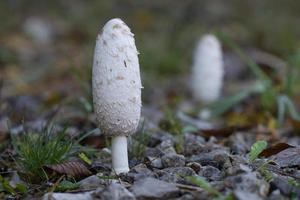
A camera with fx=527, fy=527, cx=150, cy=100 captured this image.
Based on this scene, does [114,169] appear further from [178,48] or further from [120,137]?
[178,48]

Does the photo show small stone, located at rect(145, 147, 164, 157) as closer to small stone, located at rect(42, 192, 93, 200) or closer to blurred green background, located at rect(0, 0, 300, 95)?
small stone, located at rect(42, 192, 93, 200)

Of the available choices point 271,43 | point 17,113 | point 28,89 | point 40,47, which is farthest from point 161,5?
point 17,113

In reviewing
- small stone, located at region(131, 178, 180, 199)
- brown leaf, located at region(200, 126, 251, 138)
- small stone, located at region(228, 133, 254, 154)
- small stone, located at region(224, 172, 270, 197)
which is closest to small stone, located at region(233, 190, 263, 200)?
small stone, located at region(224, 172, 270, 197)

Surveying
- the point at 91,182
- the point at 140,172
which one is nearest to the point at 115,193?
the point at 91,182

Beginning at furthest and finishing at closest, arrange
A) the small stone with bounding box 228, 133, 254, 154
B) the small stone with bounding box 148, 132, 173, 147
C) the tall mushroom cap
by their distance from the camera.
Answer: the small stone with bounding box 148, 132, 173, 147 → the small stone with bounding box 228, 133, 254, 154 → the tall mushroom cap

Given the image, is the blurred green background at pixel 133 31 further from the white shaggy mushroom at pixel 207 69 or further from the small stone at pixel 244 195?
the small stone at pixel 244 195
